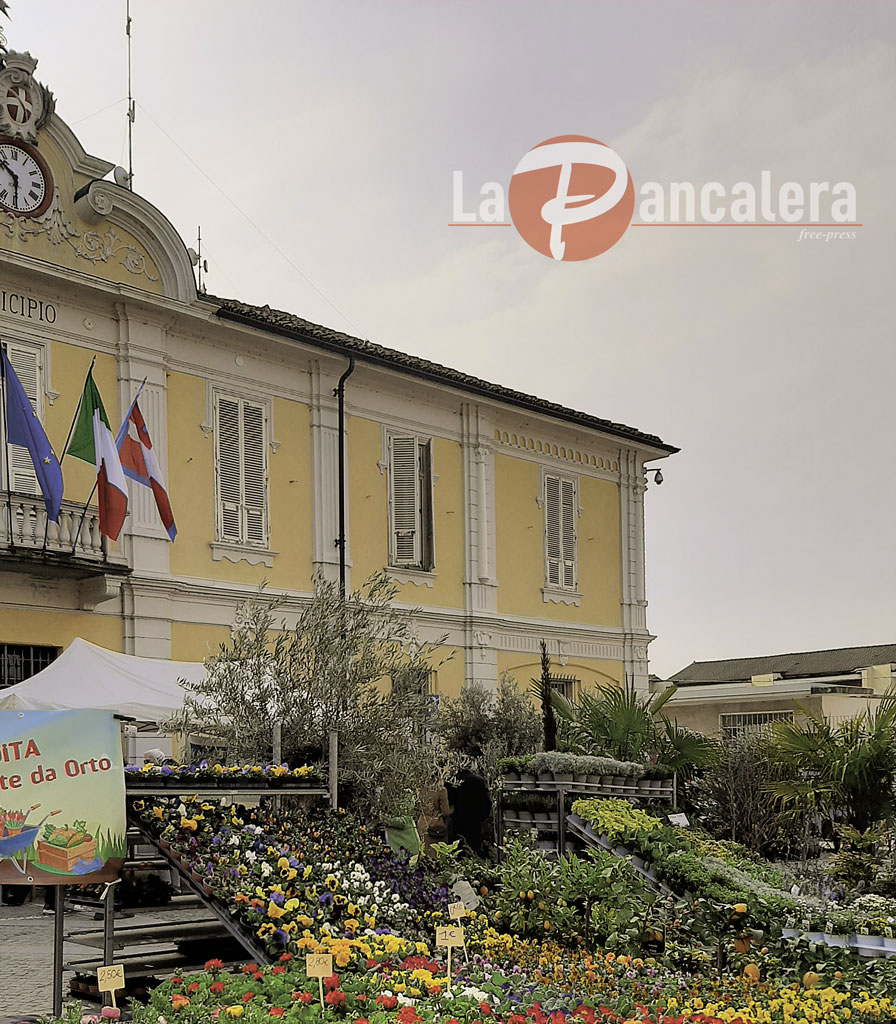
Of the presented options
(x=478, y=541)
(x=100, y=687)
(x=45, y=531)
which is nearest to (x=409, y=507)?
(x=478, y=541)

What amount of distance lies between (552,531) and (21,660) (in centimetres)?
1048

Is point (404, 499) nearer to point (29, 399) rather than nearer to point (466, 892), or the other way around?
point (29, 399)

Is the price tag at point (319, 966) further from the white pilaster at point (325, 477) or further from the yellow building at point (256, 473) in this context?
the white pilaster at point (325, 477)

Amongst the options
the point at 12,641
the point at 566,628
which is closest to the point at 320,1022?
the point at 12,641

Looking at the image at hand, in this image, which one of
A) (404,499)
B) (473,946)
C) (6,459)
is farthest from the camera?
(404,499)

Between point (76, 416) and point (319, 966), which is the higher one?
point (76, 416)

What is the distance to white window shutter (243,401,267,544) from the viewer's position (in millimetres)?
18344

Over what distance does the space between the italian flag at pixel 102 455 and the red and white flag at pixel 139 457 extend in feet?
1.18

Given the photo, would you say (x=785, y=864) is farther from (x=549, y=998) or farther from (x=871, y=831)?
(x=549, y=998)

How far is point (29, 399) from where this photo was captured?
16.0 meters

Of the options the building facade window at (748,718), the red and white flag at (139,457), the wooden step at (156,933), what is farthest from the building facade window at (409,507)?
the wooden step at (156,933)

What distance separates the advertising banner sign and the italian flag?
834cm

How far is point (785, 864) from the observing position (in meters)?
16.9

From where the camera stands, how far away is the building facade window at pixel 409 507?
67.1 feet
